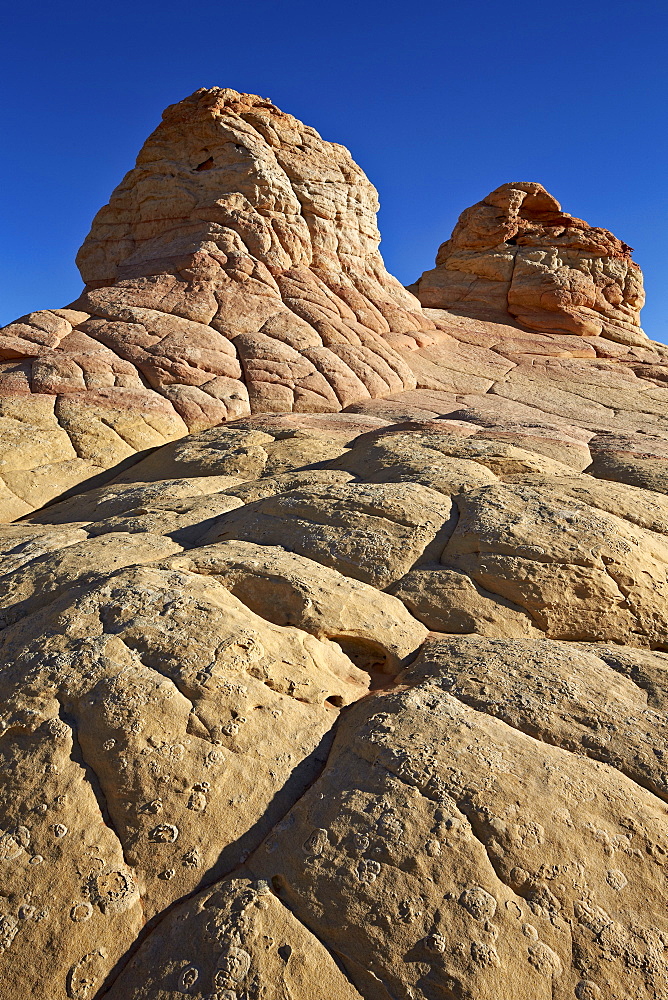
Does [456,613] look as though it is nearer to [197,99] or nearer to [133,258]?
[133,258]

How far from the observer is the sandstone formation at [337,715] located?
97.3 inches

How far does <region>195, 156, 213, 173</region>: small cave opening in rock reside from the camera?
15078 mm

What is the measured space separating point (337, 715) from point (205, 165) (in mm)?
14910

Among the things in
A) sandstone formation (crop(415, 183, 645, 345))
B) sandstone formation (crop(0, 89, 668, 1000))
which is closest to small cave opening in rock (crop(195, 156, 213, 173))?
sandstone formation (crop(415, 183, 645, 345))

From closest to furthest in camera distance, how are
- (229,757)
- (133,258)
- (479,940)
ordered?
1. (479,940)
2. (229,757)
3. (133,258)

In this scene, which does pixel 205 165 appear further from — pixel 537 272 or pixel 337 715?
pixel 337 715

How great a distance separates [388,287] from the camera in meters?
17.0

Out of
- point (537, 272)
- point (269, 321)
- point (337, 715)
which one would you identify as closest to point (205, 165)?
point (269, 321)

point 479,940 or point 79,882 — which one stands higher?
point 479,940

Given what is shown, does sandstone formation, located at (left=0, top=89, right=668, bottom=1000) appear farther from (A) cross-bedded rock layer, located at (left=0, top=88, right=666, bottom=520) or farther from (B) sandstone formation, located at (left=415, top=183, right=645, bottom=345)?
(B) sandstone formation, located at (left=415, top=183, right=645, bottom=345)

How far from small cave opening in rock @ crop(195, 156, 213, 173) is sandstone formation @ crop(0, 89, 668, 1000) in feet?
27.6

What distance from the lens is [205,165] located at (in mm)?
15133

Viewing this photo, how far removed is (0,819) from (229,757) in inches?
40.6

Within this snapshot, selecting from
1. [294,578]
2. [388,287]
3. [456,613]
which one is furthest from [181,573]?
[388,287]
